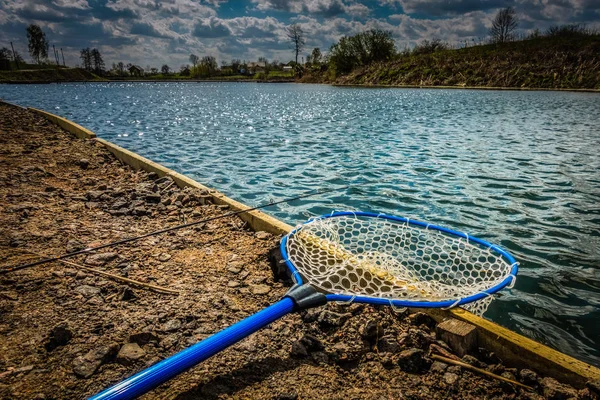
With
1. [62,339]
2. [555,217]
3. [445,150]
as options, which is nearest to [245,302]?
[62,339]

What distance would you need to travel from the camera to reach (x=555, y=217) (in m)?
6.00

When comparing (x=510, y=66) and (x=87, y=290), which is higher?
(x=510, y=66)

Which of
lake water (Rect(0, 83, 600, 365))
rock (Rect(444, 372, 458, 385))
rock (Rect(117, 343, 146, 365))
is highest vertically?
rock (Rect(117, 343, 146, 365))

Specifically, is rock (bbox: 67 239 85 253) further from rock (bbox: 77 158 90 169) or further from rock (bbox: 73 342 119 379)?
rock (bbox: 77 158 90 169)

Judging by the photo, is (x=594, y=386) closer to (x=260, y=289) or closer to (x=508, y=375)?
(x=508, y=375)

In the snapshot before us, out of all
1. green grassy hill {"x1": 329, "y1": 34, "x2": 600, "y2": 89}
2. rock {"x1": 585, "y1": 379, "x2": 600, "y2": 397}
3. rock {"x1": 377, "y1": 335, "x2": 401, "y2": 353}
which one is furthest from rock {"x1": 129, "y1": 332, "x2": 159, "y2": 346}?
green grassy hill {"x1": 329, "y1": 34, "x2": 600, "y2": 89}

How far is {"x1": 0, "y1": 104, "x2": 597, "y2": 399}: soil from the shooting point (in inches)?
89.1

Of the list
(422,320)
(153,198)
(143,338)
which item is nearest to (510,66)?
(153,198)

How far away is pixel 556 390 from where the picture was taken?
219 centimetres

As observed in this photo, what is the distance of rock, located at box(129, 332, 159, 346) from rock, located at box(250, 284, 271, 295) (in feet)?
3.23

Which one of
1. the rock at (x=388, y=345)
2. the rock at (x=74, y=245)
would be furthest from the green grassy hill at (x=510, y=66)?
the rock at (x=74, y=245)

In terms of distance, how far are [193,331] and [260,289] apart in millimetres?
803

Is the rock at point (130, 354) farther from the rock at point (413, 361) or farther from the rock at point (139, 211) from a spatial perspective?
the rock at point (139, 211)

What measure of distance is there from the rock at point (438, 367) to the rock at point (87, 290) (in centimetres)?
295
